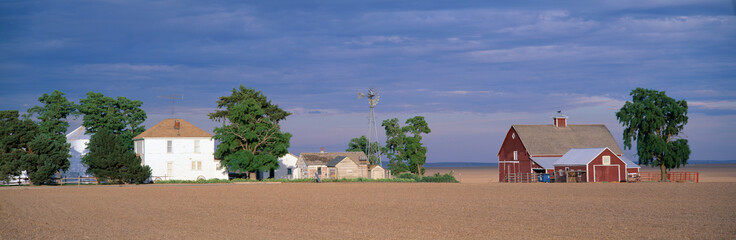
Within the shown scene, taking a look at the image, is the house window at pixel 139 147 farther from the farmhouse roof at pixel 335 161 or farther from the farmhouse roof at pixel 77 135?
the farmhouse roof at pixel 335 161

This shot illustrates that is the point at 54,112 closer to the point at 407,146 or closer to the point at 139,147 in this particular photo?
the point at 139,147

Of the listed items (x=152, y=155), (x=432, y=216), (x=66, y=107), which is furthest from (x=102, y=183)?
(x=432, y=216)

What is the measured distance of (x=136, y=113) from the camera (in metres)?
72.1

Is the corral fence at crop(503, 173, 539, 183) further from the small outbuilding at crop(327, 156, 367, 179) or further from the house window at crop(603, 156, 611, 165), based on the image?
the small outbuilding at crop(327, 156, 367, 179)

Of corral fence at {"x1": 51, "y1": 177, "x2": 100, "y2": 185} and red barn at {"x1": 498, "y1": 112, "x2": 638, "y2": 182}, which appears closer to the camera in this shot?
corral fence at {"x1": 51, "y1": 177, "x2": 100, "y2": 185}

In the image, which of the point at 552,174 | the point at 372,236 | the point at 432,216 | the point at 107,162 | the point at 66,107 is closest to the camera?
the point at 372,236

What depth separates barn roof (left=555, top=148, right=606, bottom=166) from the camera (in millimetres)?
62312

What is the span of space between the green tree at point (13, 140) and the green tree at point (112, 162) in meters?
5.10

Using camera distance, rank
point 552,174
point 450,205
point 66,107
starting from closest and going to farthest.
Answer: point 450,205 < point 552,174 < point 66,107

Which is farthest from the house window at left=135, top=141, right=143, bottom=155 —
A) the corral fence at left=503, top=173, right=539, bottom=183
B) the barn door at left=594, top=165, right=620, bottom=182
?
the barn door at left=594, top=165, right=620, bottom=182

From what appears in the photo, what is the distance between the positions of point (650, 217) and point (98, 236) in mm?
17583

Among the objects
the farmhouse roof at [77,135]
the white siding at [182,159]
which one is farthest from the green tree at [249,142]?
the farmhouse roof at [77,135]

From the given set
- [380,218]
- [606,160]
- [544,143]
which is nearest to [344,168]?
[544,143]

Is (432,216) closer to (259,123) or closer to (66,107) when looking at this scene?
(259,123)
